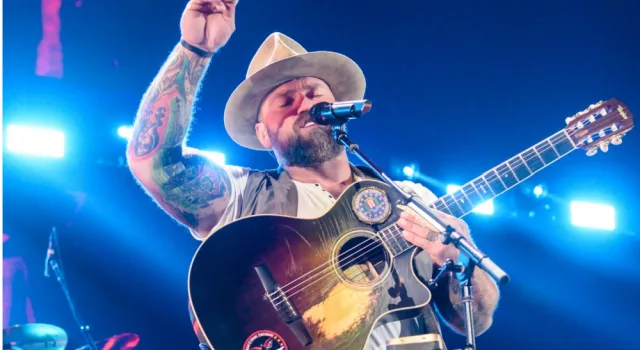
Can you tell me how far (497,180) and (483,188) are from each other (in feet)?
0.29

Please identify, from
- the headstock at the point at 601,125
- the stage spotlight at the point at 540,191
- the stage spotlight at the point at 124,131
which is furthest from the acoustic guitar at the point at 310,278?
the stage spotlight at the point at 540,191

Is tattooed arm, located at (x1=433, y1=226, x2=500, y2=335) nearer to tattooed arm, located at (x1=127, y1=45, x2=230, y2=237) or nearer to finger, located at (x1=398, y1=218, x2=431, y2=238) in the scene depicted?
finger, located at (x1=398, y1=218, x2=431, y2=238)

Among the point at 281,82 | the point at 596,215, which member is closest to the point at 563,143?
the point at 281,82

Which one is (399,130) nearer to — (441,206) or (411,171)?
(411,171)

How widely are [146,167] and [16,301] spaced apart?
8.10ft

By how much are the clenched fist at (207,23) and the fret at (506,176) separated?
4.72 ft

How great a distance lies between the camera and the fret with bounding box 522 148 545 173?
2695 mm

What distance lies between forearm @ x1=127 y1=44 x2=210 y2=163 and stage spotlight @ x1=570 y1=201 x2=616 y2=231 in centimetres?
476

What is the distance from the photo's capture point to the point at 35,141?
4.05m

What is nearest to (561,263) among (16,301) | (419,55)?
(419,55)

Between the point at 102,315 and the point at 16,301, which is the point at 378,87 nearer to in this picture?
the point at 102,315

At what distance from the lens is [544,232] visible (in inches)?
240

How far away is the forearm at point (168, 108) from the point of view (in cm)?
243

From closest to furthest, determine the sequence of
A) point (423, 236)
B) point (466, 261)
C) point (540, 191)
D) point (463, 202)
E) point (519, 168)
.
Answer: point (466, 261)
point (423, 236)
point (463, 202)
point (519, 168)
point (540, 191)
